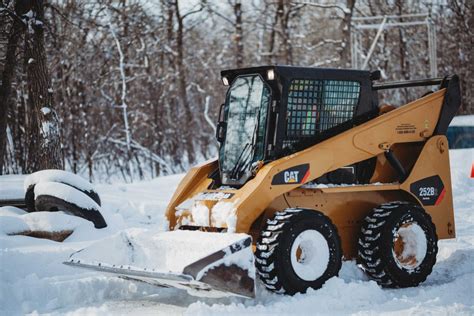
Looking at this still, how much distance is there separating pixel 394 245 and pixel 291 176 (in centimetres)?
129

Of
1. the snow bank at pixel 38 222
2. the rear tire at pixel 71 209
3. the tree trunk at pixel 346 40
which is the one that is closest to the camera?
the snow bank at pixel 38 222

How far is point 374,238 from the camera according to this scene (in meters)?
6.79

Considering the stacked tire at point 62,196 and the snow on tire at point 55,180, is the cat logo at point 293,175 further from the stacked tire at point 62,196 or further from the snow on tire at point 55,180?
the snow on tire at point 55,180

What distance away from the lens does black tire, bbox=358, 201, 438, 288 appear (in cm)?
677

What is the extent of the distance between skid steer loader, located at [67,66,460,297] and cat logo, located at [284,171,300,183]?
0.01 metres

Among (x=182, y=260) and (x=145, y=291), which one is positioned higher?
(x=182, y=260)

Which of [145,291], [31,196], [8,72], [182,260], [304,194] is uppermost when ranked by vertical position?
[8,72]

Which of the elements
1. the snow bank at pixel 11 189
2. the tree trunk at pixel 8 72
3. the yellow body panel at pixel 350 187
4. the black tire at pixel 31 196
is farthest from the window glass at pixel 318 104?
the tree trunk at pixel 8 72

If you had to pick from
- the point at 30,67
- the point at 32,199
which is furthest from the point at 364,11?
the point at 32,199

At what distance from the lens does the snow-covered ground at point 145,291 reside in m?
5.91

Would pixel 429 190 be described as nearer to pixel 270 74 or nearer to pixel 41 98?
pixel 270 74

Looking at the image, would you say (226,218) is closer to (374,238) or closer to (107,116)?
(374,238)

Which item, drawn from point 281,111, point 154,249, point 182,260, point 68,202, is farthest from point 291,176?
point 68,202

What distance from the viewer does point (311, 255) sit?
253 inches
